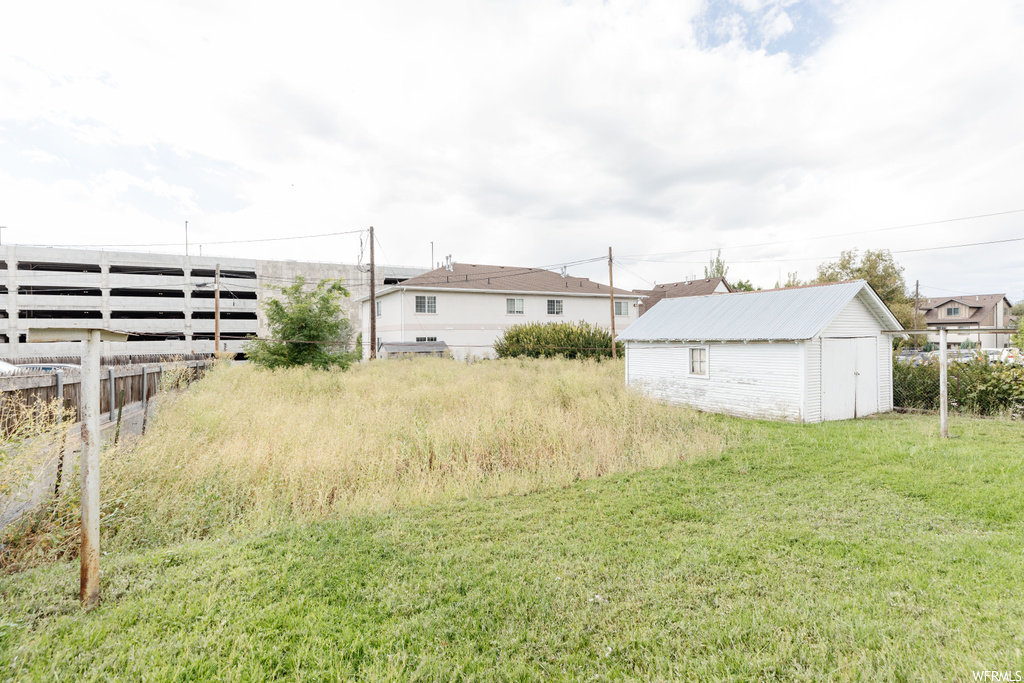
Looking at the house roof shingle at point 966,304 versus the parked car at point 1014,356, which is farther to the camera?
the house roof shingle at point 966,304

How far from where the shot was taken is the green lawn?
2969 millimetres

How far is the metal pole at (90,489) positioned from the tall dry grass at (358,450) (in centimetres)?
145

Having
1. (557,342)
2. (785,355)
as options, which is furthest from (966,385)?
(557,342)

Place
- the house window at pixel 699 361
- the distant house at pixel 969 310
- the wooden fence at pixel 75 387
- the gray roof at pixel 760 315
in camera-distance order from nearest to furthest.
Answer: the wooden fence at pixel 75 387 < the gray roof at pixel 760 315 < the house window at pixel 699 361 < the distant house at pixel 969 310

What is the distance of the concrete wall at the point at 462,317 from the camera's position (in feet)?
108

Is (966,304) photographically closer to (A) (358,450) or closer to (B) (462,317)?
(B) (462,317)

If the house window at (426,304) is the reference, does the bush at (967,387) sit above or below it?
below

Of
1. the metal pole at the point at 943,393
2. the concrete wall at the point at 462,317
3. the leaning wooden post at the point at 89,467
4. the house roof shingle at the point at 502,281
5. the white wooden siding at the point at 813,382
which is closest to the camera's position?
the leaning wooden post at the point at 89,467

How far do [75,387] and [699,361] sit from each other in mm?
15329

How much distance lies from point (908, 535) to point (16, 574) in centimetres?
848

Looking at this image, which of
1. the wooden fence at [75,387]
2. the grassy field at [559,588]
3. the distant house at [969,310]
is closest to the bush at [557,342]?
the wooden fence at [75,387]

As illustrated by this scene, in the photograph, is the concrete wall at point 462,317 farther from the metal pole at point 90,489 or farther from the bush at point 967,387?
the metal pole at point 90,489

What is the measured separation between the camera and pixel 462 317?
34.5 m

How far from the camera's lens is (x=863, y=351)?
13.7m
